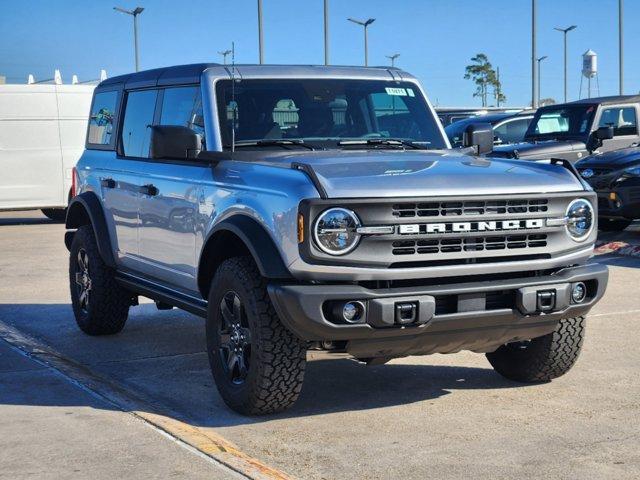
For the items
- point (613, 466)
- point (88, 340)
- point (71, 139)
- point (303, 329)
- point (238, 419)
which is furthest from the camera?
point (71, 139)

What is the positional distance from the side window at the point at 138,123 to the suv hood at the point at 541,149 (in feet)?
32.8

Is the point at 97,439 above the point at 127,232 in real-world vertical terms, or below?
below

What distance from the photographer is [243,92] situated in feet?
22.5

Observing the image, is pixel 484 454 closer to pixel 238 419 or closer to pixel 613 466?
pixel 613 466

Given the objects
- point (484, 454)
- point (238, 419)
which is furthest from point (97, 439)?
point (484, 454)

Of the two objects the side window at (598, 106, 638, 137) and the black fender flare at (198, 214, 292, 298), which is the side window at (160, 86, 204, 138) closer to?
the black fender flare at (198, 214, 292, 298)

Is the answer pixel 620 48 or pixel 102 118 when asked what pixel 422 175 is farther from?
pixel 620 48

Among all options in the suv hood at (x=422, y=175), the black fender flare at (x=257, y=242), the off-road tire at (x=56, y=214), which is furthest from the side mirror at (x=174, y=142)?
the off-road tire at (x=56, y=214)

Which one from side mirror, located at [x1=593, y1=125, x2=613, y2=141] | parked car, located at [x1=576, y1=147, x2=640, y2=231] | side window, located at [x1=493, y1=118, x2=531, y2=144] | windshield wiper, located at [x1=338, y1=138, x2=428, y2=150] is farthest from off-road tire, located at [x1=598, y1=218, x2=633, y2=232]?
windshield wiper, located at [x1=338, y1=138, x2=428, y2=150]

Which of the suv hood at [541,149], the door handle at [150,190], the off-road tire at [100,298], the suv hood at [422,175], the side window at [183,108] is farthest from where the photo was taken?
the suv hood at [541,149]

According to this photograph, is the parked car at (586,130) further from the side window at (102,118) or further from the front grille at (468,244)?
the front grille at (468,244)

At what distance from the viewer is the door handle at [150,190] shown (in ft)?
23.2

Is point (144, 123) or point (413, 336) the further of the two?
point (144, 123)

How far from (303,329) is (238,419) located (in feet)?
2.56
